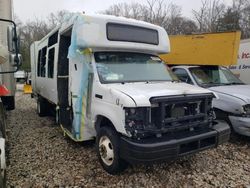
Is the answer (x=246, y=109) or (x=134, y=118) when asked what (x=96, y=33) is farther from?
(x=246, y=109)

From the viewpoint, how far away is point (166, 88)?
456 cm

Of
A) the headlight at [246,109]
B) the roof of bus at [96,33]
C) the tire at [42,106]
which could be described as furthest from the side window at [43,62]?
the headlight at [246,109]

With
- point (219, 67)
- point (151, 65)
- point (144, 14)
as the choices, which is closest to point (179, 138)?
point (151, 65)

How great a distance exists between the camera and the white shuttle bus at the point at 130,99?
13.3 ft

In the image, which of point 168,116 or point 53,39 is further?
point 53,39

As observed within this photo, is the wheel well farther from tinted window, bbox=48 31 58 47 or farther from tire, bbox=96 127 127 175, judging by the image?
tinted window, bbox=48 31 58 47

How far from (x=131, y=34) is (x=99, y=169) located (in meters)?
2.61

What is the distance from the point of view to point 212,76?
760 cm

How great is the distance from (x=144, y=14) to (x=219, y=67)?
39.6 m

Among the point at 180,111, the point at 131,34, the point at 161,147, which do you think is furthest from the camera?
the point at 131,34

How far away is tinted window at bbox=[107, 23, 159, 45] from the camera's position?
5.19m

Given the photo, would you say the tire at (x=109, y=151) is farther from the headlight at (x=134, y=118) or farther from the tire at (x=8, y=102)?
the tire at (x=8, y=102)

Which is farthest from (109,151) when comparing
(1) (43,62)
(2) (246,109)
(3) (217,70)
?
(1) (43,62)

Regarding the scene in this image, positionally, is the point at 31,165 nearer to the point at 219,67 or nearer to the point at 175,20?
the point at 219,67
